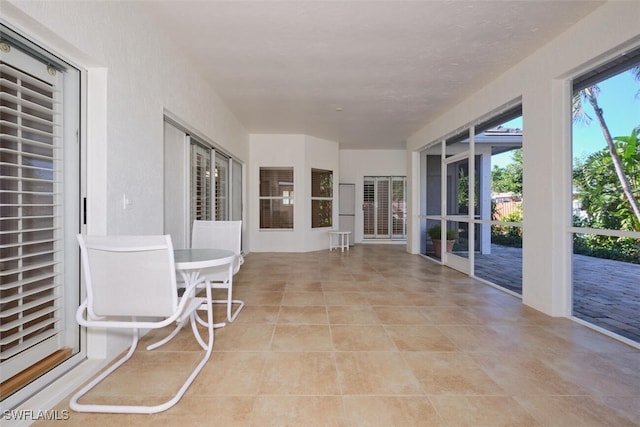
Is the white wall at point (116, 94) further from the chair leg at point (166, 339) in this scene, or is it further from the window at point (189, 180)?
the window at point (189, 180)

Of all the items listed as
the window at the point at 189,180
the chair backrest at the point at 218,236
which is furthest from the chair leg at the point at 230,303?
the window at the point at 189,180

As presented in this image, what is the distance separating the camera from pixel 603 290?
3.82 m

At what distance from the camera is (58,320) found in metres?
1.82

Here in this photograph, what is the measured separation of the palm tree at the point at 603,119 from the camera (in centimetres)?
244

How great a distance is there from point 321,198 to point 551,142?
17.0 feet

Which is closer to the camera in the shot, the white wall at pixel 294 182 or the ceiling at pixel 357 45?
the ceiling at pixel 357 45

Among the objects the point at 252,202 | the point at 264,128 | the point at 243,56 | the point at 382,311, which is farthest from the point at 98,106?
the point at 252,202

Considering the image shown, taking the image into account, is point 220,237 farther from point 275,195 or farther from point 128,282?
point 275,195

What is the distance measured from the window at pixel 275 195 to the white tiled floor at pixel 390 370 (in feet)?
12.9

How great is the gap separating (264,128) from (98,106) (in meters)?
4.64

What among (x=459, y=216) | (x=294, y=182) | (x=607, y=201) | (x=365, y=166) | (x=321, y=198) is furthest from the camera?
(x=365, y=166)

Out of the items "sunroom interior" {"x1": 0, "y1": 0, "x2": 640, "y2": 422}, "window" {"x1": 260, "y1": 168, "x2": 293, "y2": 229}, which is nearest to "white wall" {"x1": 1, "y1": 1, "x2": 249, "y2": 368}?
"sunroom interior" {"x1": 0, "y1": 0, "x2": 640, "y2": 422}

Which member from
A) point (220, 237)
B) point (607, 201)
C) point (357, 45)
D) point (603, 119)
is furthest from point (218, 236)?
point (603, 119)

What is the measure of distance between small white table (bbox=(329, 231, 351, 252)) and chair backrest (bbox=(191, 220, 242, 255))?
4722 millimetres
